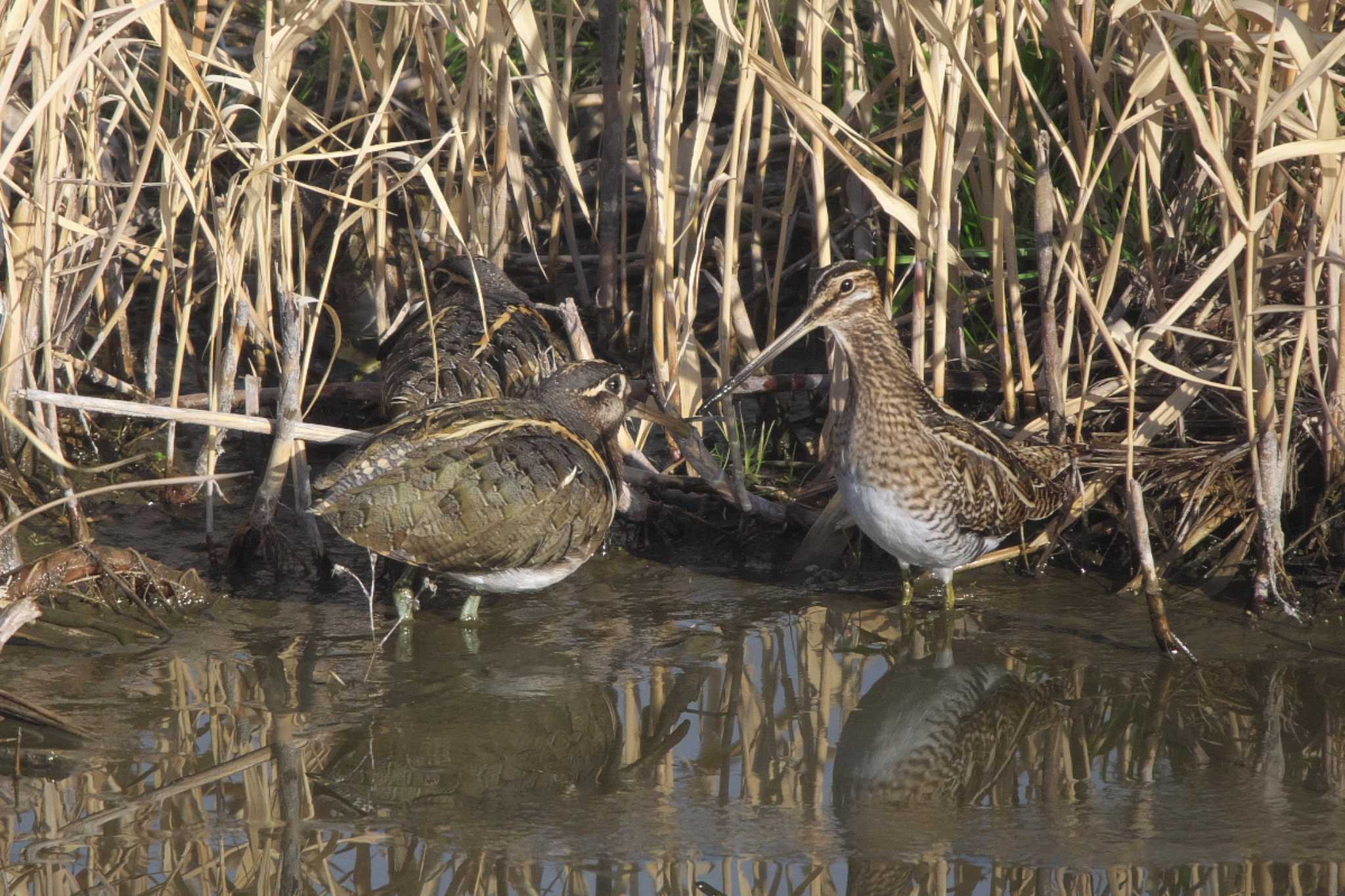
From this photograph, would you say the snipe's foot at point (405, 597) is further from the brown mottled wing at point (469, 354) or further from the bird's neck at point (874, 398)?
the bird's neck at point (874, 398)

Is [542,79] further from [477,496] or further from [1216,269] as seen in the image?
[1216,269]

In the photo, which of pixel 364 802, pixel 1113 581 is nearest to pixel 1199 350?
pixel 1113 581

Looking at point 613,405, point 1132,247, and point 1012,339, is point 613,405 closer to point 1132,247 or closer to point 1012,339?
point 1012,339

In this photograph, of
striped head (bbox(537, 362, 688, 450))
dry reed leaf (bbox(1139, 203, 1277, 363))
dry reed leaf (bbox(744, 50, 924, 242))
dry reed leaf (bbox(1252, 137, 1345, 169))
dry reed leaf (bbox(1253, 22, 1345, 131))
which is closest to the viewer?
dry reed leaf (bbox(1253, 22, 1345, 131))

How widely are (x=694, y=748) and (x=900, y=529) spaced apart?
1.04 metres

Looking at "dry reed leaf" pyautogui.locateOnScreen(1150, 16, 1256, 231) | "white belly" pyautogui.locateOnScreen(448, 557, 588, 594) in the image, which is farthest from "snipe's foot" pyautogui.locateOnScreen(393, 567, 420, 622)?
"dry reed leaf" pyautogui.locateOnScreen(1150, 16, 1256, 231)

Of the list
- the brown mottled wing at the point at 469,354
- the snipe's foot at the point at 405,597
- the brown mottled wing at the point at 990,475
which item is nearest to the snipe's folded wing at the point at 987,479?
the brown mottled wing at the point at 990,475

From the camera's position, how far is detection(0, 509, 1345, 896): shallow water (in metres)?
3.38

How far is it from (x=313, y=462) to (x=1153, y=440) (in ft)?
10.4

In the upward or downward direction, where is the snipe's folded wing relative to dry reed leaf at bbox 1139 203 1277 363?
downward

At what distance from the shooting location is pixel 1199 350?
5207 mm

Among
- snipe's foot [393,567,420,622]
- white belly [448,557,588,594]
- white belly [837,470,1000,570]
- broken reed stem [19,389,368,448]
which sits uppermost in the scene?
Result: broken reed stem [19,389,368,448]

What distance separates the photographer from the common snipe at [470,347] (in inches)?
207

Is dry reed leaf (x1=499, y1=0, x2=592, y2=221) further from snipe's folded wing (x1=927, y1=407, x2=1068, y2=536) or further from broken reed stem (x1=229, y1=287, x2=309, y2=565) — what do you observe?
snipe's folded wing (x1=927, y1=407, x2=1068, y2=536)
